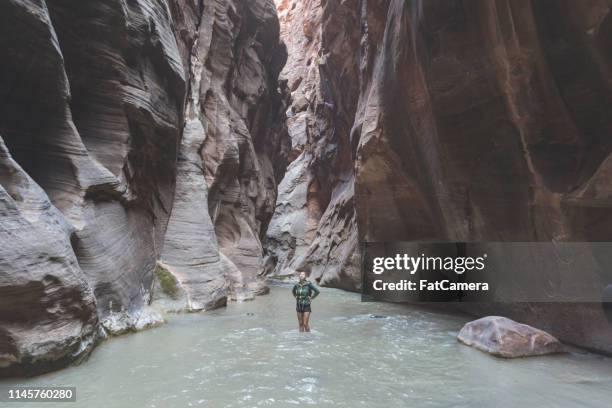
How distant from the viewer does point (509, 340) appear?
706 cm

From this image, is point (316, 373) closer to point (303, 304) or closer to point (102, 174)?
point (303, 304)

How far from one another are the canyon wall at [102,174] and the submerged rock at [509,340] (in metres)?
6.81

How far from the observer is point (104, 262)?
27.0 feet

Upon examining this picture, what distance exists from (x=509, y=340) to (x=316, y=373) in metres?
3.71

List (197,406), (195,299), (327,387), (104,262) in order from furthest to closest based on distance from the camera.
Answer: (195,299) < (104,262) < (327,387) < (197,406)

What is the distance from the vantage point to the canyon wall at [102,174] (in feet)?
18.2

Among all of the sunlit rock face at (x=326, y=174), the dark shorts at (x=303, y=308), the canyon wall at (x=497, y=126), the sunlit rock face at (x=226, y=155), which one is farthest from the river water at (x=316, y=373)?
the sunlit rock face at (x=326, y=174)

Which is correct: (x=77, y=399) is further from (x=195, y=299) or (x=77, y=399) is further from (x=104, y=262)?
(x=195, y=299)

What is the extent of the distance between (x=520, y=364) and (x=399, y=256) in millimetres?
11037

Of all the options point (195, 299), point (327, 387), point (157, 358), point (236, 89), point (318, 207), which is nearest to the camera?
point (327, 387)

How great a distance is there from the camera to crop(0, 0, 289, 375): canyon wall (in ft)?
18.2

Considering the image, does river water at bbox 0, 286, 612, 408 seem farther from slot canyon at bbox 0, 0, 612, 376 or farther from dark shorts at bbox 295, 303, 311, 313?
slot canyon at bbox 0, 0, 612, 376

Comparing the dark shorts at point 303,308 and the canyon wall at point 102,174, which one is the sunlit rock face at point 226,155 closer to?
the canyon wall at point 102,174

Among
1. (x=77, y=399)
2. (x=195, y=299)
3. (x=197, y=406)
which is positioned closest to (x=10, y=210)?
(x=77, y=399)
